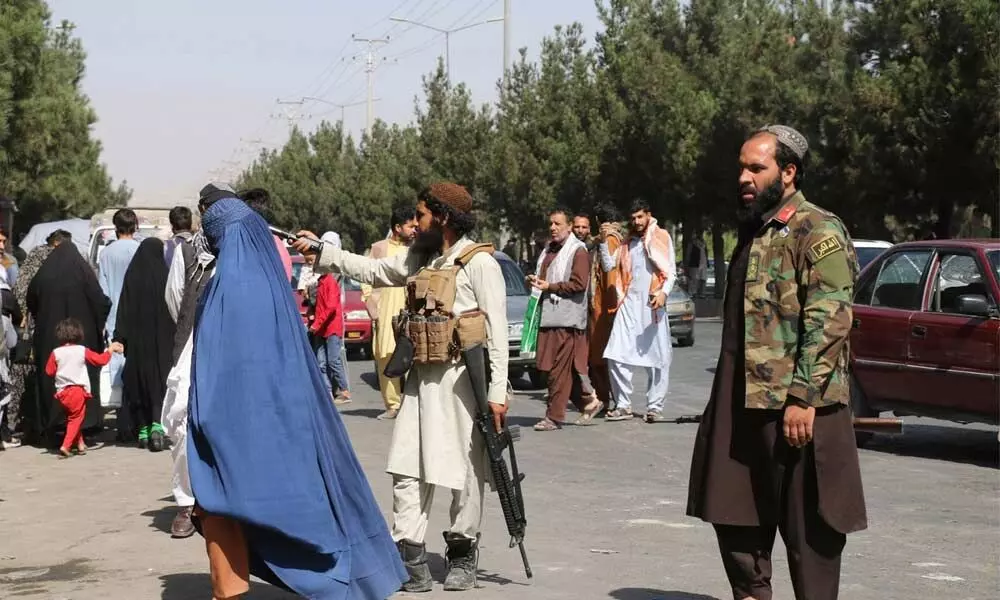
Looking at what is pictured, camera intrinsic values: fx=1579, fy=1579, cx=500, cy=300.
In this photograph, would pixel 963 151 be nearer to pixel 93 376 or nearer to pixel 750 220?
pixel 93 376

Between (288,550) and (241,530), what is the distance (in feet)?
0.67

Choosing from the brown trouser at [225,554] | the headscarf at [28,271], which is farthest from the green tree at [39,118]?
the brown trouser at [225,554]

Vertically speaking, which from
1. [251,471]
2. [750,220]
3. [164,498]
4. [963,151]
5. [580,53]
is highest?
[580,53]


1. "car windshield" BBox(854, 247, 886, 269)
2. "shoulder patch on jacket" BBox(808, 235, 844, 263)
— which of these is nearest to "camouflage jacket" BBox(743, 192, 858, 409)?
"shoulder patch on jacket" BBox(808, 235, 844, 263)

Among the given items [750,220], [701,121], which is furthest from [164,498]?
[701,121]

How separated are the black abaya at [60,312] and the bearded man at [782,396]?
8.20 m

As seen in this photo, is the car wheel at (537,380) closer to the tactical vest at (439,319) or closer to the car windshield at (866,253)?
the car windshield at (866,253)

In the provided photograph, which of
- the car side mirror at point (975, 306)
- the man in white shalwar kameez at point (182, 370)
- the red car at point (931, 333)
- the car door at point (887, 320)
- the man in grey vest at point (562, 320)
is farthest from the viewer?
the man in grey vest at point (562, 320)

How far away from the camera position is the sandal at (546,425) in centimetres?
1382

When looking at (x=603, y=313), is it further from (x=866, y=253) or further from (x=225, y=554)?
(x=225, y=554)

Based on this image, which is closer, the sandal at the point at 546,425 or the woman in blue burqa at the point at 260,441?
the woman in blue burqa at the point at 260,441

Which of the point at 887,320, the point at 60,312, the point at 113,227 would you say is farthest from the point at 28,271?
the point at 113,227

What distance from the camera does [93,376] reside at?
43.2 feet

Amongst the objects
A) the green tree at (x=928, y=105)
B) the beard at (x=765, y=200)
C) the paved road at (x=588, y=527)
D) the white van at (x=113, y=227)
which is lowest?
the paved road at (x=588, y=527)
